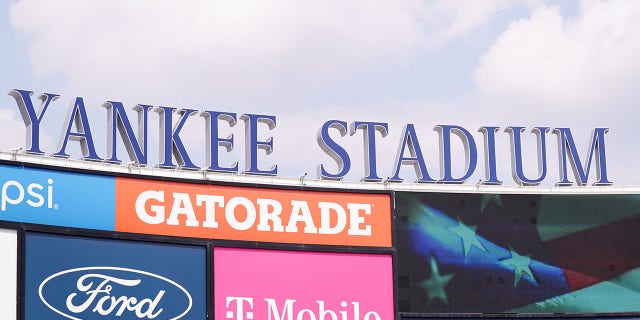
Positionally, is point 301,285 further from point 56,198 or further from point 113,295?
point 56,198

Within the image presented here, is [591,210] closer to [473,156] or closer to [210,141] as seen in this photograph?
[473,156]

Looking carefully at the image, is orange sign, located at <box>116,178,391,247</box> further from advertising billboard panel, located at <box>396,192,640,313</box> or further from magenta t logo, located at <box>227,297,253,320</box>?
magenta t logo, located at <box>227,297,253,320</box>

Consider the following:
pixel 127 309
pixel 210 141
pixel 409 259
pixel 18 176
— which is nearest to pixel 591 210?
pixel 409 259

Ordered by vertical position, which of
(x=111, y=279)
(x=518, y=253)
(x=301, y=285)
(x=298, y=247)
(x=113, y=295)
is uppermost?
(x=298, y=247)

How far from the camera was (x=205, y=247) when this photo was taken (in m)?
50.9

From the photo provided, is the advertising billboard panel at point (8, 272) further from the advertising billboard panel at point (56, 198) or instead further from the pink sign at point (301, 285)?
the pink sign at point (301, 285)

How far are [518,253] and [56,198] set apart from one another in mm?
19026

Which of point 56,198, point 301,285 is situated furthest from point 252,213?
point 56,198

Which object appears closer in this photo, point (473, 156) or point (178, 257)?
point (178, 257)

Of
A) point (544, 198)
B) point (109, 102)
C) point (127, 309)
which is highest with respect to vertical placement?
point (109, 102)

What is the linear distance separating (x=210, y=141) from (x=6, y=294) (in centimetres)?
1144

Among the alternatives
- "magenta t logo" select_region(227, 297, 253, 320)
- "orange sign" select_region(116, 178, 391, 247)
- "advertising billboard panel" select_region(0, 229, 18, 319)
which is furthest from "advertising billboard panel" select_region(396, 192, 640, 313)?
"advertising billboard panel" select_region(0, 229, 18, 319)

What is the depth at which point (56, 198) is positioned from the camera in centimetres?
4809

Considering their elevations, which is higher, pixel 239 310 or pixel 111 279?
pixel 111 279
